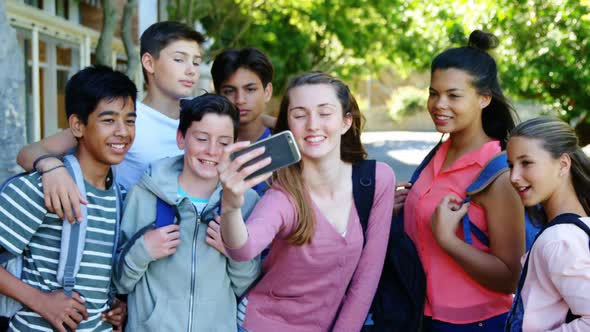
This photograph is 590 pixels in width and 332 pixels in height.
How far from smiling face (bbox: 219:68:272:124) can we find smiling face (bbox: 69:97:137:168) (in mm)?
1041

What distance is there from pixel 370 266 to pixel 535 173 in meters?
0.75

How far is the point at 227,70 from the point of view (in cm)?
394

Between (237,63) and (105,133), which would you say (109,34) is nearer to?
(237,63)

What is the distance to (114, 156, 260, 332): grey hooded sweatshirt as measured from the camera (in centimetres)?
264

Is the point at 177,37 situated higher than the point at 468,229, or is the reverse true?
the point at 177,37

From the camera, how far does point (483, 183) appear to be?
108 inches

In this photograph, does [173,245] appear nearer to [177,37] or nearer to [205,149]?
[205,149]

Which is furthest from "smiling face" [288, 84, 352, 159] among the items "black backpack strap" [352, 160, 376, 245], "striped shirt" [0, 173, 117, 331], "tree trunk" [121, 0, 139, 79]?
"tree trunk" [121, 0, 139, 79]

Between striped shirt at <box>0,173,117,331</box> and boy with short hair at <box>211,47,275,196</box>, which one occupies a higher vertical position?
boy with short hair at <box>211,47,275,196</box>

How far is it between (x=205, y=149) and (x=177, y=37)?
3.29 feet

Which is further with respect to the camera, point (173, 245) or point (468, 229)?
point (468, 229)

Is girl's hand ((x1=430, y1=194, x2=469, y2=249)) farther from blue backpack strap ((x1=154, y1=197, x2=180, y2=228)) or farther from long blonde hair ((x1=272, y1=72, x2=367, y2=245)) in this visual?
blue backpack strap ((x1=154, y1=197, x2=180, y2=228))

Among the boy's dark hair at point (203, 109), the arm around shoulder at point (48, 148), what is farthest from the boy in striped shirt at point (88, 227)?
the boy's dark hair at point (203, 109)

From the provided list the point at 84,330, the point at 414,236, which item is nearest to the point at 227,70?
the point at 414,236
